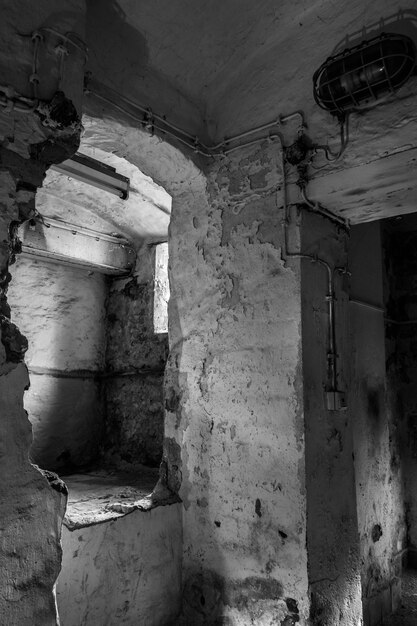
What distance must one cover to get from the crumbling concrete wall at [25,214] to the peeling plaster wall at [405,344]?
279cm

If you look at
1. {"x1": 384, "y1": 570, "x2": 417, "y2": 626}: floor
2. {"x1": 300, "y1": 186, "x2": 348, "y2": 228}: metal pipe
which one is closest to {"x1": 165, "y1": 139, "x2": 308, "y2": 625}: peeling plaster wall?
{"x1": 300, "y1": 186, "x2": 348, "y2": 228}: metal pipe

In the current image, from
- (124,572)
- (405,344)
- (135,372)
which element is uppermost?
(405,344)

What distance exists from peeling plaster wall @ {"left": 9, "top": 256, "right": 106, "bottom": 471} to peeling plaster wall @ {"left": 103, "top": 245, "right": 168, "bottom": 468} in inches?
4.1

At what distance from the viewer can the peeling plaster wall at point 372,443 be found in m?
2.76

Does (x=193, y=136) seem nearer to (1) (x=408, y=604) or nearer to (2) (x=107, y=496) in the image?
(2) (x=107, y=496)

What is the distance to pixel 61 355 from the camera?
10.3ft

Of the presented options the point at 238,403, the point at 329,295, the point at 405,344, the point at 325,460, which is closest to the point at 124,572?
the point at 238,403

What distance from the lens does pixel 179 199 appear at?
8.20 feet

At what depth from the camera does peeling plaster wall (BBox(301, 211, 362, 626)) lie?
1881 millimetres

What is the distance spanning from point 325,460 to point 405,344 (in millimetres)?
2039

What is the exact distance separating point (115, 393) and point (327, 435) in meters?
1.74

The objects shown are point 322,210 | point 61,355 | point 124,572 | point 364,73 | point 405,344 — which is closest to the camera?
point 364,73

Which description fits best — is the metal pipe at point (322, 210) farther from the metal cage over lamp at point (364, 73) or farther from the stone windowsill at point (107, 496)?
the stone windowsill at point (107, 496)

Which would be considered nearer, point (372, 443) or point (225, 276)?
point (225, 276)
